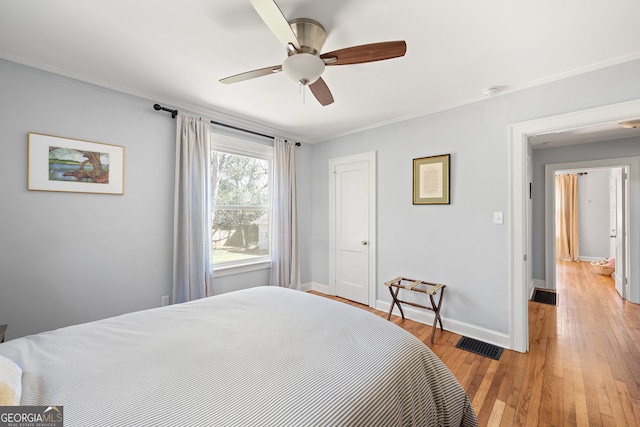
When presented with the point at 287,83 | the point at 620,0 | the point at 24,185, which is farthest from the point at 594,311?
the point at 24,185

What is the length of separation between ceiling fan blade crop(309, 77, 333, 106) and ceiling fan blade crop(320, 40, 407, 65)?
0.83ft

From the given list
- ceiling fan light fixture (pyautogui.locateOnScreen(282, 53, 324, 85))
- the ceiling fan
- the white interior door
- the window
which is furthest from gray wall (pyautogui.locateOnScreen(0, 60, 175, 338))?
the white interior door

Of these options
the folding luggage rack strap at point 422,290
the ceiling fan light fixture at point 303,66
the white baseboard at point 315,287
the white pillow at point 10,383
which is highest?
the ceiling fan light fixture at point 303,66

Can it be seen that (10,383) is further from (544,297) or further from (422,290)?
(544,297)

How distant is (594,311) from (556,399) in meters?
2.38

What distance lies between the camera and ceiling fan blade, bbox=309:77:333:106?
6.39ft

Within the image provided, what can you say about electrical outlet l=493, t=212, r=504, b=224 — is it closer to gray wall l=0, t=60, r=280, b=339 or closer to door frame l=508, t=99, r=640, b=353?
door frame l=508, t=99, r=640, b=353

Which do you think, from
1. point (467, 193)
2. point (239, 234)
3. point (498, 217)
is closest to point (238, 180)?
point (239, 234)

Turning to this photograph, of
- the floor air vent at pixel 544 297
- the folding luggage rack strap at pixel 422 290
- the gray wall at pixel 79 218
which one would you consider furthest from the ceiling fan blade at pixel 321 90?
the floor air vent at pixel 544 297

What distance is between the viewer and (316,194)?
4.32m

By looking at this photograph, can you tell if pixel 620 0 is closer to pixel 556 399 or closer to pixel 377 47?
pixel 377 47

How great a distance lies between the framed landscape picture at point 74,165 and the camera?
2.11 m

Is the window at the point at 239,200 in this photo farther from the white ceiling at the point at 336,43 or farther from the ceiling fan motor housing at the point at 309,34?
the ceiling fan motor housing at the point at 309,34

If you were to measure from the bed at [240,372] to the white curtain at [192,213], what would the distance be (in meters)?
1.28
